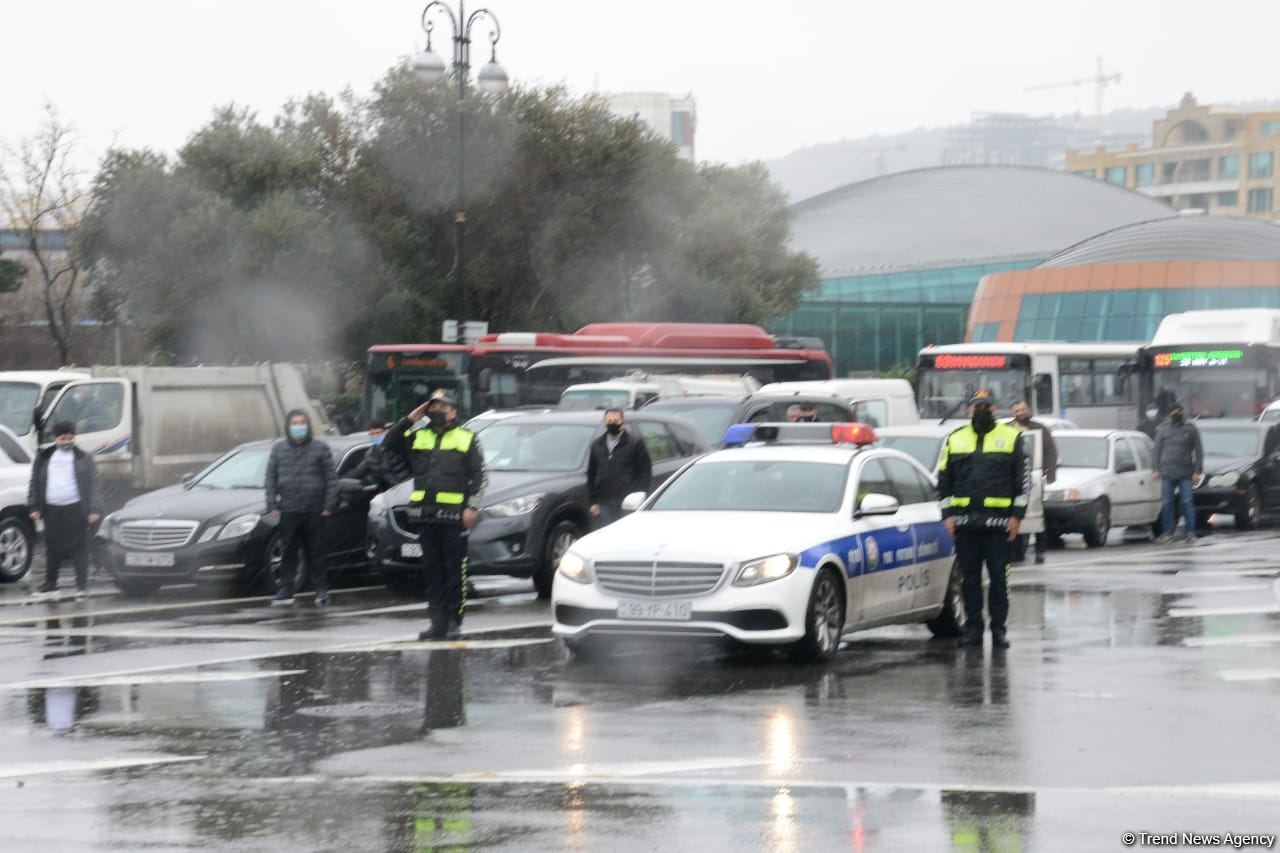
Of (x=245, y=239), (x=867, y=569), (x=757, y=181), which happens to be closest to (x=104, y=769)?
(x=867, y=569)

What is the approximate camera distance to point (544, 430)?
62.2ft

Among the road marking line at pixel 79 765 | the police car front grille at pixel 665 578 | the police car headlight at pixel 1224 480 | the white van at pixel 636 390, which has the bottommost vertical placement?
the police car headlight at pixel 1224 480

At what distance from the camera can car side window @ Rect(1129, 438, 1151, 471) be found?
26641 mm

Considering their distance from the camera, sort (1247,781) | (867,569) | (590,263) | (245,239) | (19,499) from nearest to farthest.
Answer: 1. (1247,781)
2. (867,569)
3. (19,499)
4. (245,239)
5. (590,263)

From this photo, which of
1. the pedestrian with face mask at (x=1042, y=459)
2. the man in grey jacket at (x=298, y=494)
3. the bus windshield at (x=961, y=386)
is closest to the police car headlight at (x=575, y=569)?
the man in grey jacket at (x=298, y=494)

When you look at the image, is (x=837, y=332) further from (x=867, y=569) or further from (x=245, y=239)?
(x=867, y=569)

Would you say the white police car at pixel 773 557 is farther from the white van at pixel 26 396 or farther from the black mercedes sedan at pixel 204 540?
the white van at pixel 26 396

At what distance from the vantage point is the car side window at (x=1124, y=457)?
26.0m

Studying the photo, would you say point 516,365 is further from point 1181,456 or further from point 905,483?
point 905,483

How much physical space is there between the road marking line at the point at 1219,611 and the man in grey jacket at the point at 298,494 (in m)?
7.10

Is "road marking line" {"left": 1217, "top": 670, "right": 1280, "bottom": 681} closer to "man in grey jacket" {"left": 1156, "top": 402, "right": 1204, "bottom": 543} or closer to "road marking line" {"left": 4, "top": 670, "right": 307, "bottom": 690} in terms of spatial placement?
"road marking line" {"left": 4, "top": 670, "right": 307, "bottom": 690}

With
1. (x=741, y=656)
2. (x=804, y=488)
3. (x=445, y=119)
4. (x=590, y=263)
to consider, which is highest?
(x=445, y=119)

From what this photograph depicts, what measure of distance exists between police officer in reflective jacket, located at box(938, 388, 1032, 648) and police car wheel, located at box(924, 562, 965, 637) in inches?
17.9

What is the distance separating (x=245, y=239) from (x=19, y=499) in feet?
85.4
